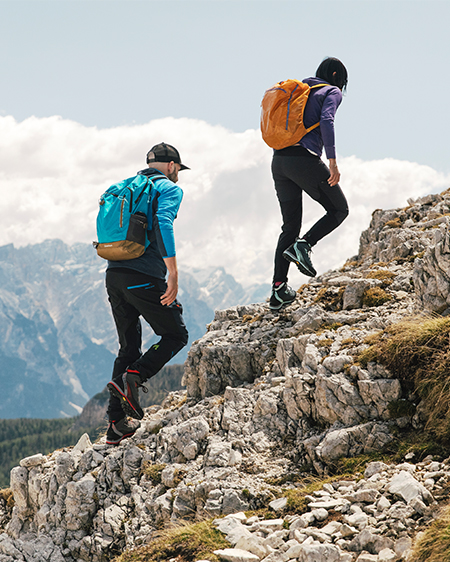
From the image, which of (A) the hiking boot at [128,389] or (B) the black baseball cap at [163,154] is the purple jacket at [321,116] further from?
(A) the hiking boot at [128,389]

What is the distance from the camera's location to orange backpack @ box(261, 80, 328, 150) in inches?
379

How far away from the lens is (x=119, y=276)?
8.67 meters

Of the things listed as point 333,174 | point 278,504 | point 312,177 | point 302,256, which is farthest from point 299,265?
point 278,504

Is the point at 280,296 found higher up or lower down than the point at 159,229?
lower down

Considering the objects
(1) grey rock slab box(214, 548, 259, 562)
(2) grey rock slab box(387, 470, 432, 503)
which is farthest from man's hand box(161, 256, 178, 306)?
(2) grey rock slab box(387, 470, 432, 503)

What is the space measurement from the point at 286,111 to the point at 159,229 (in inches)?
148

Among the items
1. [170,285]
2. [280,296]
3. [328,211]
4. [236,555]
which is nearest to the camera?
[236,555]

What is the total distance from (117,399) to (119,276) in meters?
2.46

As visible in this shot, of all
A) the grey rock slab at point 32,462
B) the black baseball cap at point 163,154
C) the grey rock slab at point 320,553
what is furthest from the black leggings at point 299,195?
the grey rock slab at point 320,553

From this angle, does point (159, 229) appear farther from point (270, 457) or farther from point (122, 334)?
point (270, 457)

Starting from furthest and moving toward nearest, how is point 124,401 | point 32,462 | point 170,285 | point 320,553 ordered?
point 32,462
point 124,401
point 170,285
point 320,553

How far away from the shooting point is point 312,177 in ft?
32.6

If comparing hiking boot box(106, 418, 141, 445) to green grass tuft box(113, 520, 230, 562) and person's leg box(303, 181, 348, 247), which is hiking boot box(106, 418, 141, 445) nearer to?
green grass tuft box(113, 520, 230, 562)

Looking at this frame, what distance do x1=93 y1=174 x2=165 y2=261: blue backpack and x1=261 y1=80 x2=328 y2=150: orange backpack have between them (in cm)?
297
